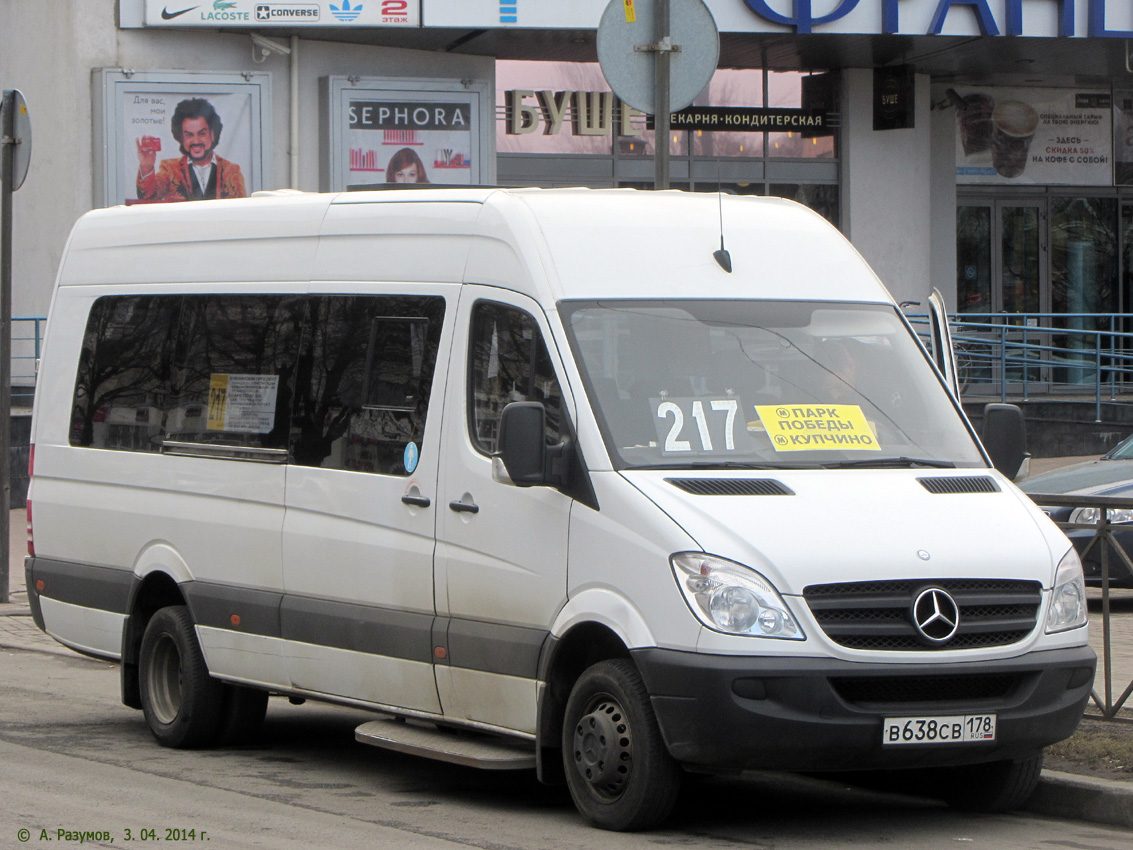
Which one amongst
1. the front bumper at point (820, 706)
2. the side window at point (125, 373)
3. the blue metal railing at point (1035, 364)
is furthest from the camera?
the blue metal railing at point (1035, 364)

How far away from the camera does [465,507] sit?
6.98 metres

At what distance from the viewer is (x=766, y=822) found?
674 centimetres

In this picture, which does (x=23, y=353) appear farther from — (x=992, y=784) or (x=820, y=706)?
(x=820, y=706)

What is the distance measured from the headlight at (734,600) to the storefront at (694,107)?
51.3 feet

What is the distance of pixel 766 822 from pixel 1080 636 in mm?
1330

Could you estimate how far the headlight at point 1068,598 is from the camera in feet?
21.2

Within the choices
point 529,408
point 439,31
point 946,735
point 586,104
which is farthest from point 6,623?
point 586,104

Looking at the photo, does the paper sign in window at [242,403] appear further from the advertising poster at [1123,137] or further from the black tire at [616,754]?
the advertising poster at [1123,137]

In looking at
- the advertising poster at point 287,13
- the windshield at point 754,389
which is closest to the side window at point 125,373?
the windshield at point 754,389

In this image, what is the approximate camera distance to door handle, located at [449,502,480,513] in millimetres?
6953

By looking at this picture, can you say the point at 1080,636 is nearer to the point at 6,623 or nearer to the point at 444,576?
the point at 444,576

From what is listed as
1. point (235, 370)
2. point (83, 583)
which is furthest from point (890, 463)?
point (83, 583)

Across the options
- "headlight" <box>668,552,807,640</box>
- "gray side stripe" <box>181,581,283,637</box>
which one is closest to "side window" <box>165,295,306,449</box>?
"gray side stripe" <box>181,581,283,637</box>

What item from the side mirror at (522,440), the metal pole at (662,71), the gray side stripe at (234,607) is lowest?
the gray side stripe at (234,607)
